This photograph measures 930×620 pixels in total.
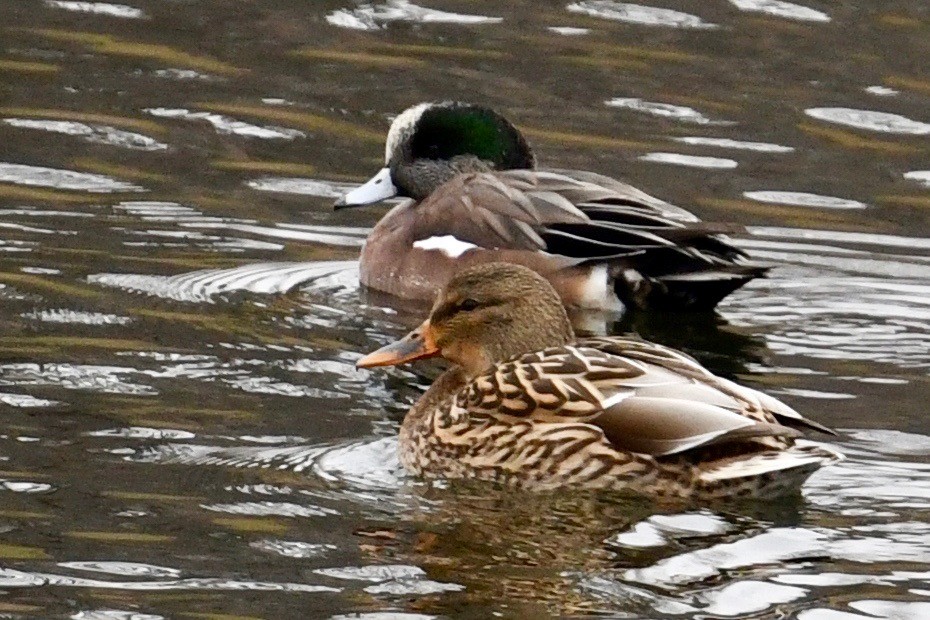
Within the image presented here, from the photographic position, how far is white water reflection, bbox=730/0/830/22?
14.3 m

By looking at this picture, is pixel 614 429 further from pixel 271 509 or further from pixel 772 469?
pixel 271 509

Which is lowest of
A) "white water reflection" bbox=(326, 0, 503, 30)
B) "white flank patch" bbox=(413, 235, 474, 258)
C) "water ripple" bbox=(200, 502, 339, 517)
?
"water ripple" bbox=(200, 502, 339, 517)

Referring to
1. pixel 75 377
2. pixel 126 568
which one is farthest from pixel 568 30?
pixel 126 568

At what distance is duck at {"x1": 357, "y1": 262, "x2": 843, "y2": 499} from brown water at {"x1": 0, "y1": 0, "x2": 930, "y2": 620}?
0.11 m

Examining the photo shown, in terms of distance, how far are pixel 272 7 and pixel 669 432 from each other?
7807 millimetres

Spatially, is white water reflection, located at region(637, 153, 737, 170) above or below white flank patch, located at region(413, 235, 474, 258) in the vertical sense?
above

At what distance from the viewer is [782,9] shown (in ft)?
47.4

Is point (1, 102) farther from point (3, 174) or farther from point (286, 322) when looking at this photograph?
point (286, 322)

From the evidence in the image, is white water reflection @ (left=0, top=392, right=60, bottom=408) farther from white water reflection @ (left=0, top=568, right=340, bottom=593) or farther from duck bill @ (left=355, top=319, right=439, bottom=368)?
white water reflection @ (left=0, top=568, right=340, bottom=593)

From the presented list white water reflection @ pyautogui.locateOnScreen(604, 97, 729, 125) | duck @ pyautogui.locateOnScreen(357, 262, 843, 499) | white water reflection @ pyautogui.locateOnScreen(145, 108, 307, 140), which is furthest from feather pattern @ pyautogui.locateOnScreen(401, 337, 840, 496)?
white water reflection @ pyautogui.locateOnScreen(604, 97, 729, 125)

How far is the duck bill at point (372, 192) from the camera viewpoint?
10656 millimetres

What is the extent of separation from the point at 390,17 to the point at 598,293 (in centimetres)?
503

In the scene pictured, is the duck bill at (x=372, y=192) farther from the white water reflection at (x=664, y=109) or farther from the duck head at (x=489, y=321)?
the duck head at (x=489, y=321)

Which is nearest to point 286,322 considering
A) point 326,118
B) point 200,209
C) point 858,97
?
point 200,209
